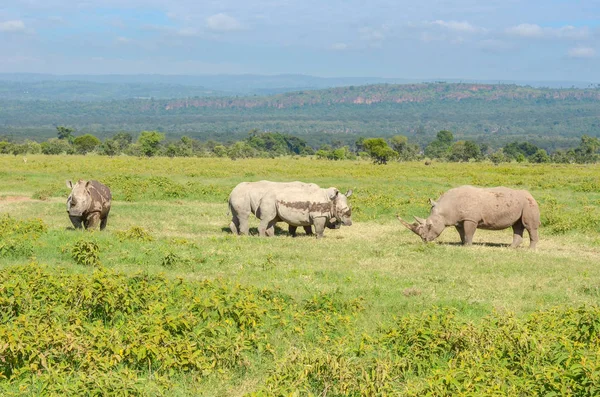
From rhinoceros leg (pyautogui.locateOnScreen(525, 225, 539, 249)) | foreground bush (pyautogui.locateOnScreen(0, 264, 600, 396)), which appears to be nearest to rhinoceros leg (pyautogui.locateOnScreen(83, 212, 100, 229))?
foreground bush (pyautogui.locateOnScreen(0, 264, 600, 396))

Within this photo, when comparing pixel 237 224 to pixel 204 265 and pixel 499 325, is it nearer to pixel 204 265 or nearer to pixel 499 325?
pixel 204 265

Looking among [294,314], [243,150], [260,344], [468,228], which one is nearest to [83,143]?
[243,150]

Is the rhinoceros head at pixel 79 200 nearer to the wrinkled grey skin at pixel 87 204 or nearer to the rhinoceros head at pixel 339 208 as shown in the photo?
the wrinkled grey skin at pixel 87 204

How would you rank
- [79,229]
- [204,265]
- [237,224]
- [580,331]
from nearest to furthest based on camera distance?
[580,331]
[204,265]
[79,229]
[237,224]

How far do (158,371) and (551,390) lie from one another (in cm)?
467

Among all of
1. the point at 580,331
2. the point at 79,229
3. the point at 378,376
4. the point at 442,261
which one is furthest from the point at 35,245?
the point at 580,331

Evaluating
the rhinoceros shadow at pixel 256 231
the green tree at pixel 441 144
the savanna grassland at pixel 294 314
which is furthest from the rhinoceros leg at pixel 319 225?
the green tree at pixel 441 144

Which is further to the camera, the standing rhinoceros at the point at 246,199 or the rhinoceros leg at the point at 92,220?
the standing rhinoceros at the point at 246,199

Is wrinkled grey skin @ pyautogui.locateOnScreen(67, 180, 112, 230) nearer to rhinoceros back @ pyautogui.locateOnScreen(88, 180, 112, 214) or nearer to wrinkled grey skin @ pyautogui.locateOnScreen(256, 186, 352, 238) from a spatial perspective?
rhinoceros back @ pyautogui.locateOnScreen(88, 180, 112, 214)

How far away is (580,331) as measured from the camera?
956 centimetres

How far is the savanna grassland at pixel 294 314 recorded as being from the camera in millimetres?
8094

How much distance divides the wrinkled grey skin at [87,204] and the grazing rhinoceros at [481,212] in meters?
8.73

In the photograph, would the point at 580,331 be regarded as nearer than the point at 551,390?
No

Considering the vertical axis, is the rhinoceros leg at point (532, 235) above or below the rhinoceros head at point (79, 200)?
below
